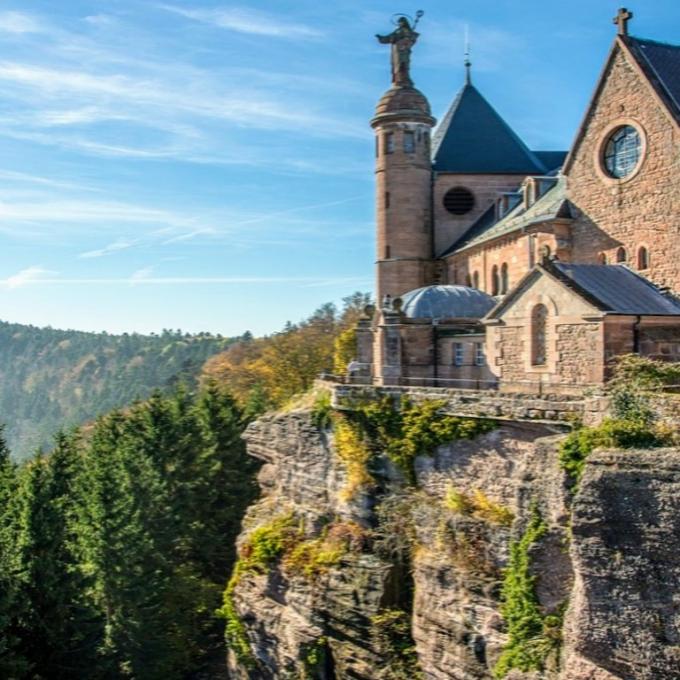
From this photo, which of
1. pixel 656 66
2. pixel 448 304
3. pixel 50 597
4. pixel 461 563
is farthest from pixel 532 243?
pixel 50 597

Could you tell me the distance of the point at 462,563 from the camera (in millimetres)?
21531

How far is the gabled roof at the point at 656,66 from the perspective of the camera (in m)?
24.8

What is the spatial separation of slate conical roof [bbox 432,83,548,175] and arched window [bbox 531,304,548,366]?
19327 mm

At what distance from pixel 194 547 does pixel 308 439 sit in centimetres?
1219

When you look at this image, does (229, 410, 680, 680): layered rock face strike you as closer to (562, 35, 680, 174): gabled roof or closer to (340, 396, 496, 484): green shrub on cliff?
(340, 396, 496, 484): green shrub on cliff

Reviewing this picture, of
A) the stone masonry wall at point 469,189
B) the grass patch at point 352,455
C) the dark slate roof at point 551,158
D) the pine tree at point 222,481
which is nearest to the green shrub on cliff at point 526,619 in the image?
the grass patch at point 352,455

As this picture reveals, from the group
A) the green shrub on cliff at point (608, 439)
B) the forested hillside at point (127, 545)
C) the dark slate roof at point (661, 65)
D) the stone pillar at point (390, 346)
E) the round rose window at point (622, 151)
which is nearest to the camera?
the green shrub on cliff at point (608, 439)

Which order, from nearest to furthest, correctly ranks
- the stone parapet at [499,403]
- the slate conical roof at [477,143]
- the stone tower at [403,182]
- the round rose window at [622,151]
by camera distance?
1. the stone parapet at [499,403]
2. the round rose window at [622,151]
3. the stone tower at [403,182]
4. the slate conical roof at [477,143]

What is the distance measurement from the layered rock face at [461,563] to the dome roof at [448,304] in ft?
20.8

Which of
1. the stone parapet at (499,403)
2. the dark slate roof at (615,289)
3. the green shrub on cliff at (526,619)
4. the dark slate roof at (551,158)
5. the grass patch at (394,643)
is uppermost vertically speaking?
the dark slate roof at (551,158)

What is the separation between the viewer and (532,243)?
1206 inches

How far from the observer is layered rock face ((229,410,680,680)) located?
1486cm

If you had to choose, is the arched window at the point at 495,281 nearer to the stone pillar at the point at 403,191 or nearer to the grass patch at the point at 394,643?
the stone pillar at the point at 403,191

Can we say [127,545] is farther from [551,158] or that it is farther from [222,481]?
[551,158]
